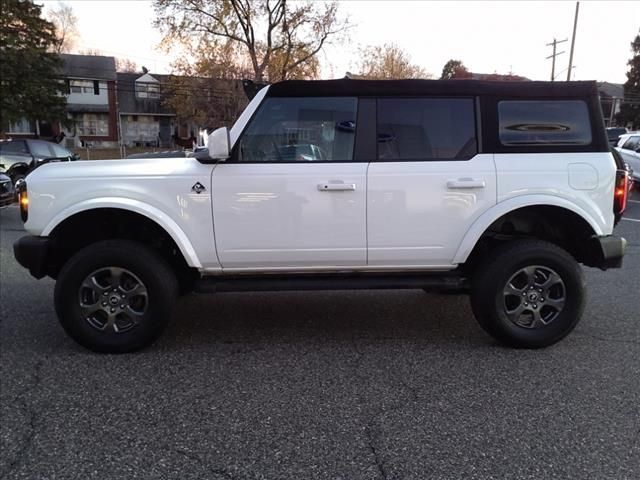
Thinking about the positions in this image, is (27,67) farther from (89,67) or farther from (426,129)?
(426,129)

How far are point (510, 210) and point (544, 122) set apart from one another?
75 centimetres

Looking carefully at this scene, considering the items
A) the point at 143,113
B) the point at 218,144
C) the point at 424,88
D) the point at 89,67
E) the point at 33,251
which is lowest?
the point at 33,251

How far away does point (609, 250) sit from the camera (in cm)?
396

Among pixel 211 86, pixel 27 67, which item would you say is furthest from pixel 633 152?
pixel 27 67

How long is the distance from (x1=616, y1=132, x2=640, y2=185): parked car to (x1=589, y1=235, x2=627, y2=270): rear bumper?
12346 millimetres

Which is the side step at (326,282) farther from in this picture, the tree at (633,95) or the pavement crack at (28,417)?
the tree at (633,95)

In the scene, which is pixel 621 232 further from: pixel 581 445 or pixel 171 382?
pixel 171 382

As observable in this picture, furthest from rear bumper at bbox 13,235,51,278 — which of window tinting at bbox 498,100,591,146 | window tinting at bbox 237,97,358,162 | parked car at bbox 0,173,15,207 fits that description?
parked car at bbox 0,173,15,207

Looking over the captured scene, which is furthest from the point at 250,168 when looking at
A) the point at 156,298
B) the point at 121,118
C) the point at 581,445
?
the point at 121,118

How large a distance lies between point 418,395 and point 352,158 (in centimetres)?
176

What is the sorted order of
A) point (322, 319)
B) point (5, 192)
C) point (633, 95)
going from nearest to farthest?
1. point (322, 319)
2. point (5, 192)
3. point (633, 95)

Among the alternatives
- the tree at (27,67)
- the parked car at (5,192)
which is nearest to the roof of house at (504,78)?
the parked car at (5,192)

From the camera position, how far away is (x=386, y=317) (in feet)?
15.8

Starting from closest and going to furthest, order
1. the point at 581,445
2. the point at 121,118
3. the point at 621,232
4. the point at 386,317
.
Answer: the point at 581,445, the point at 386,317, the point at 621,232, the point at 121,118
